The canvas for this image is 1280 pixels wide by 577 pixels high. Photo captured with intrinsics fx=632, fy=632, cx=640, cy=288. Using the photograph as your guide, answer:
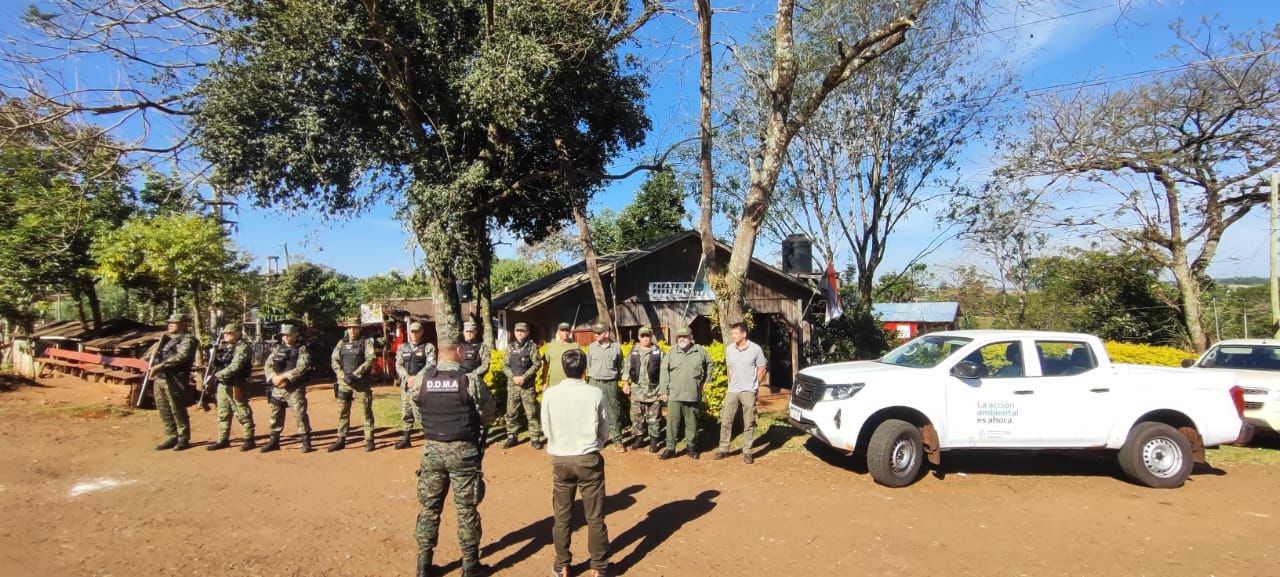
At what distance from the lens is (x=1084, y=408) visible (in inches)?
264

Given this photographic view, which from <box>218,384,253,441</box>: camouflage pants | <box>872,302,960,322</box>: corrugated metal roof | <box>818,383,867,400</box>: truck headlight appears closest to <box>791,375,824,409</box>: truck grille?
<box>818,383,867,400</box>: truck headlight

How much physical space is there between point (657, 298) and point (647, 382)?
742 centimetres

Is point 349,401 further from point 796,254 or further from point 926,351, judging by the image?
point 796,254

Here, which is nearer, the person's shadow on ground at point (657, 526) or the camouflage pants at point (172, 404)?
the person's shadow on ground at point (657, 526)

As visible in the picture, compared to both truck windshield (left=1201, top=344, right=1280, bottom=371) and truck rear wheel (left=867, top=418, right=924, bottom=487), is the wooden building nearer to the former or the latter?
truck rear wheel (left=867, top=418, right=924, bottom=487)

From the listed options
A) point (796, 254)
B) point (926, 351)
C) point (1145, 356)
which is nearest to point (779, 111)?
point (926, 351)

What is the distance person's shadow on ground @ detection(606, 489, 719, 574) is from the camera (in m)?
5.01

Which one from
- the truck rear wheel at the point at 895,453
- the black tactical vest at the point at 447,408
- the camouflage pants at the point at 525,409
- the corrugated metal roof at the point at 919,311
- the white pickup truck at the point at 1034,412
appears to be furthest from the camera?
the corrugated metal roof at the point at 919,311

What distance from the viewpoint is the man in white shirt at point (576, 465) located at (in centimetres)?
451

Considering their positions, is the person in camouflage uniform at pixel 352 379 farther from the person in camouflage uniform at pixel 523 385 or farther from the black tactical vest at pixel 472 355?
the person in camouflage uniform at pixel 523 385

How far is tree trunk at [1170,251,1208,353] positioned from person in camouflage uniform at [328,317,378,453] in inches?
835

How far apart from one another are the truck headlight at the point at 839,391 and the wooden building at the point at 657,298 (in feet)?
22.4

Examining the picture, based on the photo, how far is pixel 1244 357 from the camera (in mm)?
9047

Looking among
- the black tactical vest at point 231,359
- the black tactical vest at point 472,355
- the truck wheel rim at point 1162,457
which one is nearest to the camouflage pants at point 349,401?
the black tactical vest at point 231,359
